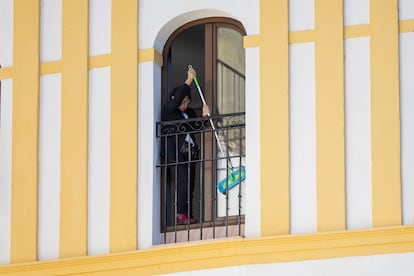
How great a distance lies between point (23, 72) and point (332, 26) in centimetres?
361

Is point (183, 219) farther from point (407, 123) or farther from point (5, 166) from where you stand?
point (407, 123)

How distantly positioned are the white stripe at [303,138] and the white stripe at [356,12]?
474mm

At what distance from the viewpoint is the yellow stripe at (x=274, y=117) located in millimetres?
20297

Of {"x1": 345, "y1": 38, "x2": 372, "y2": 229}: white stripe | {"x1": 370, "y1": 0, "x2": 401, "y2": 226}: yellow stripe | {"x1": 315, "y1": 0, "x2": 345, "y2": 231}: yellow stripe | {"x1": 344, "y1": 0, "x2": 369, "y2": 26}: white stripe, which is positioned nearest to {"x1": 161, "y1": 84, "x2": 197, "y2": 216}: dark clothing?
{"x1": 315, "y1": 0, "x2": 345, "y2": 231}: yellow stripe

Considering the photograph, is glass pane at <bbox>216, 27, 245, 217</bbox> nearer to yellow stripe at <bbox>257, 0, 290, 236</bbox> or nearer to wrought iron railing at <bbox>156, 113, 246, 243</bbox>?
wrought iron railing at <bbox>156, 113, 246, 243</bbox>

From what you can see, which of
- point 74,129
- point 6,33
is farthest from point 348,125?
point 6,33

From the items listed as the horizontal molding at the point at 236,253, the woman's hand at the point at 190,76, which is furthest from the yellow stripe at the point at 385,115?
the woman's hand at the point at 190,76

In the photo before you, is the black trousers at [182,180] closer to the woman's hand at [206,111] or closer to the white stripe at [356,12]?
the woman's hand at [206,111]

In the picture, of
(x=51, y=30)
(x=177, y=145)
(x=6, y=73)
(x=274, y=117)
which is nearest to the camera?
(x=274, y=117)

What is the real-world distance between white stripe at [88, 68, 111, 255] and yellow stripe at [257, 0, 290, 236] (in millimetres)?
1794

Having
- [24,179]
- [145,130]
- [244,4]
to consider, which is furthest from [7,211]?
[244,4]

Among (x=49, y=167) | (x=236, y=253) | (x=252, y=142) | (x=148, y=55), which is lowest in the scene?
(x=236, y=253)

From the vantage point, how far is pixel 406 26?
20297 millimetres

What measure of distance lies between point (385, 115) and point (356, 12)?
118 centimetres
